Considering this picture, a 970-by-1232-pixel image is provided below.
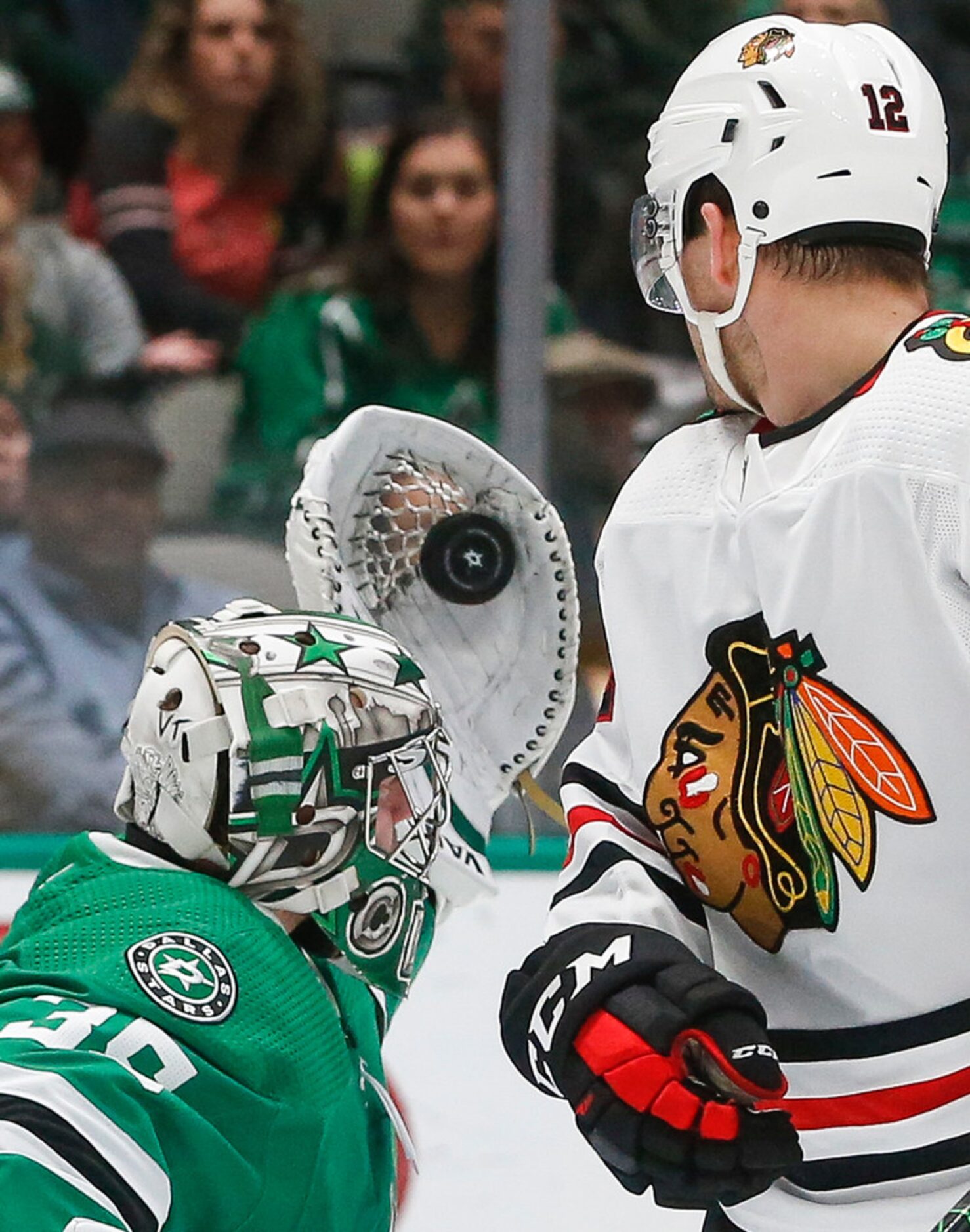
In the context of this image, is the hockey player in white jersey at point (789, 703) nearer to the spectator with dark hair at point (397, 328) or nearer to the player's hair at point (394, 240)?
the spectator with dark hair at point (397, 328)

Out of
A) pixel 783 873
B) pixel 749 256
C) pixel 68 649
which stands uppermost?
pixel 749 256

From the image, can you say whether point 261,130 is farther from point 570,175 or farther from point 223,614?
point 223,614

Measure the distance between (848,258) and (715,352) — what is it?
0.12 meters

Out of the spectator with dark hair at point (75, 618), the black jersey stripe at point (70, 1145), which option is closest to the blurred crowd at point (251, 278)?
the spectator with dark hair at point (75, 618)

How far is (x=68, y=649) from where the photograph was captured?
282 centimetres

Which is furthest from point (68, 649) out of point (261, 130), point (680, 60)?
point (680, 60)

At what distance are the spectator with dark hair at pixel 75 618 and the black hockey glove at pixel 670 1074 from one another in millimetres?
1437

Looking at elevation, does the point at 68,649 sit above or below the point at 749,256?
below

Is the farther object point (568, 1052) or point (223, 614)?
point (223, 614)

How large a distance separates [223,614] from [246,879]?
215mm

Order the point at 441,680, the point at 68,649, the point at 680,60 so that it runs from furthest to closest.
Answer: the point at 680,60
the point at 68,649
the point at 441,680

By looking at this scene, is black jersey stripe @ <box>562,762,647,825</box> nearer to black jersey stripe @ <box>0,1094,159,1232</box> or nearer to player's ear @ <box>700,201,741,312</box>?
player's ear @ <box>700,201,741,312</box>

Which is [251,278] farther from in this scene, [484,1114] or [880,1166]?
[880,1166]

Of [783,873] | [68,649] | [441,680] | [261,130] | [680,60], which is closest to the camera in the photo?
[783,873]
